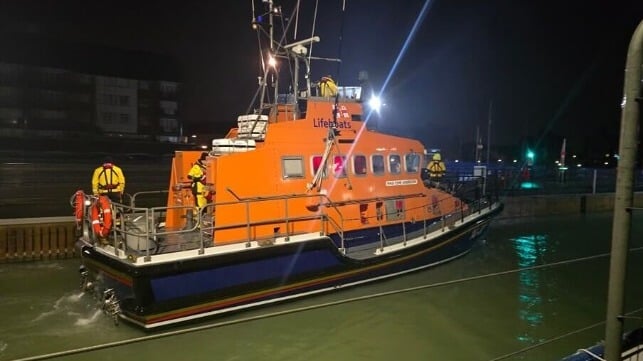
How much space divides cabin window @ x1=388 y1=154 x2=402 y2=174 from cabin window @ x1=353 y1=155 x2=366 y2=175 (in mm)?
634

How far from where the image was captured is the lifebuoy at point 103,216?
6.69 m

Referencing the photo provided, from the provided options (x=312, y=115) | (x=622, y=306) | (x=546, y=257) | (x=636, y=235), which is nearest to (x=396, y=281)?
(x=312, y=115)

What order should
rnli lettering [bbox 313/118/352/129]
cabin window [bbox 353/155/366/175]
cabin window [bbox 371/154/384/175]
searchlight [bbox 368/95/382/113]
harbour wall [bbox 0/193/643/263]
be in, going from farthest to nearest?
1. harbour wall [bbox 0/193/643/263]
2. searchlight [bbox 368/95/382/113]
3. cabin window [bbox 371/154/384/175]
4. cabin window [bbox 353/155/366/175]
5. rnli lettering [bbox 313/118/352/129]

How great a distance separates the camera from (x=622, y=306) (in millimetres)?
2227

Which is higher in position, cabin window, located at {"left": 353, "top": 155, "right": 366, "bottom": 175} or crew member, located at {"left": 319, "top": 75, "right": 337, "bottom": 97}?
crew member, located at {"left": 319, "top": 75, "right": 337, "bottom": 97}

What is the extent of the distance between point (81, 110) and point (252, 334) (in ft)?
148

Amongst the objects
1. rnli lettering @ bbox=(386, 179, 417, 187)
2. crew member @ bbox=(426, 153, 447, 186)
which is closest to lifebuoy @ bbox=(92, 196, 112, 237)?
rnli lettering @ bbox=(386, 179, 417, 187)

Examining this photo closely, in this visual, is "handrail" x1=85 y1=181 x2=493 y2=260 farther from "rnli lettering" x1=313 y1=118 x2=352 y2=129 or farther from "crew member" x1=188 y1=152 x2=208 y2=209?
"rnli lettering" x1=313 y1=118 x2=352 y2=129

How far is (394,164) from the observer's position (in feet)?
29.9

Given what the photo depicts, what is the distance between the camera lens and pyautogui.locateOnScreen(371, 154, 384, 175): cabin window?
28.9 feet

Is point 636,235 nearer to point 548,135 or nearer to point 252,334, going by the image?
point 252,334

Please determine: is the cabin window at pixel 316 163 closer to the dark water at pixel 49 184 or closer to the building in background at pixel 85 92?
the dark water at pixel 49 184

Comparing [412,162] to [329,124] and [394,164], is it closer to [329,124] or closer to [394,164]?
[394,164]

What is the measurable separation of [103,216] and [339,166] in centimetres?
375
